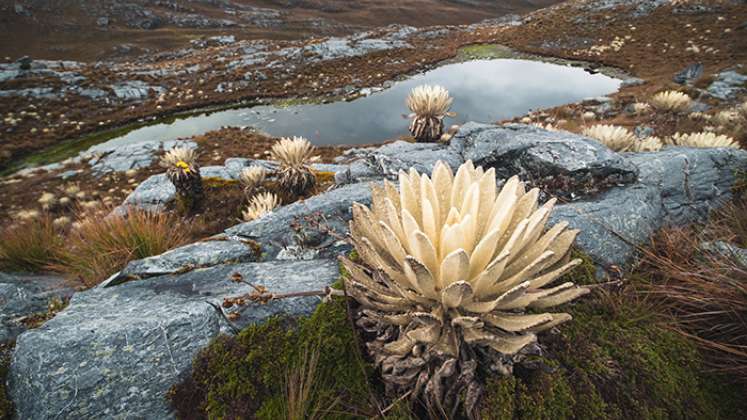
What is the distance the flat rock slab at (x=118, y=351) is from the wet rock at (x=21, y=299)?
0.53m

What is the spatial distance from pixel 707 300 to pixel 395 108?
71.8 ft

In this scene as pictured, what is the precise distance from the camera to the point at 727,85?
14.6 m

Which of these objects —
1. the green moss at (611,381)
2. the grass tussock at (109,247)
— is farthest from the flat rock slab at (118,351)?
the grass tussock at (109,247)

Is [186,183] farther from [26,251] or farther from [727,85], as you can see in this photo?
[727,85]

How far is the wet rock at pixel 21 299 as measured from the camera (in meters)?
2.24

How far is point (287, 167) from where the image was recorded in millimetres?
7660

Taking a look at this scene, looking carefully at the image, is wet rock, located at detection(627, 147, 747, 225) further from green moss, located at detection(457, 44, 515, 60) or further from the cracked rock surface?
green moss, located at detection(457, 44, 515, 60)

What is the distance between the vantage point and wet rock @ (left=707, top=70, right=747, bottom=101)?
1361 centimetres

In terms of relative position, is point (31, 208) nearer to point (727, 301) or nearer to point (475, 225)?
point (475, 225)

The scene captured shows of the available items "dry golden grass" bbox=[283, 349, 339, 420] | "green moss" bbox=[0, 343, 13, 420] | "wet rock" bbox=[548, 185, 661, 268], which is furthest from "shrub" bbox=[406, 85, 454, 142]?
"green moss" bbox=[0, 343, 13, 420]

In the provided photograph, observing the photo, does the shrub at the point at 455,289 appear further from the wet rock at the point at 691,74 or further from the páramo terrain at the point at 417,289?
the wet rock at the point at 691,74

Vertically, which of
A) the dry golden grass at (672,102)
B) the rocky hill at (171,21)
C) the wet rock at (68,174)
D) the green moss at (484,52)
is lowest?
the wet rock at (68,174)

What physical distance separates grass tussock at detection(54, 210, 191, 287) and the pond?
49.0 ft

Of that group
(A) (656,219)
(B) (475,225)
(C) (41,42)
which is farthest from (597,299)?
(C) (41,42)
